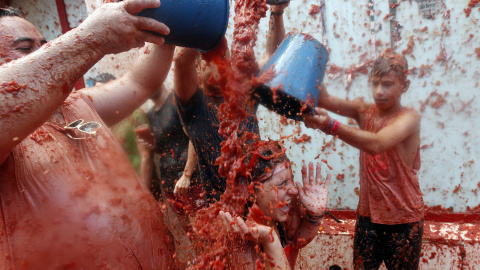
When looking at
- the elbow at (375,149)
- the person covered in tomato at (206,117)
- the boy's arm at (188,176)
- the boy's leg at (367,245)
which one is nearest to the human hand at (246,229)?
the person covered in tomato at (206,117)

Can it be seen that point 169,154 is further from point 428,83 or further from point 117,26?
point 428,83

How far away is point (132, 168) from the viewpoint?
1.65 meters

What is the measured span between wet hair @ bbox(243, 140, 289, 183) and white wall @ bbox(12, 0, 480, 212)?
1775 mm

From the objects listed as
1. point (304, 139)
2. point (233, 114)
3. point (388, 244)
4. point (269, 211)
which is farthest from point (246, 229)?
point (304, 139)

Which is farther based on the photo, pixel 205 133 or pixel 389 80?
pixel 389 80

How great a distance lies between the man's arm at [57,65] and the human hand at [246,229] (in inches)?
39.0

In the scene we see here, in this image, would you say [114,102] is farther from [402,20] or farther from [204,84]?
[402,20]

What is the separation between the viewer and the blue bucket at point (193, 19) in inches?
51.9

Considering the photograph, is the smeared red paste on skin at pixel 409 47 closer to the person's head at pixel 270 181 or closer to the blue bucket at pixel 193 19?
the person's head at pixel 270 181

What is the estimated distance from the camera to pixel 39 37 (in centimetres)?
145

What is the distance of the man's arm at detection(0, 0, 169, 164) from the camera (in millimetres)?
960

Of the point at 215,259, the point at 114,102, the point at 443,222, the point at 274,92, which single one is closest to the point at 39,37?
the point at 114,102

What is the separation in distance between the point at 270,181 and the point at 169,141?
171 centimetres

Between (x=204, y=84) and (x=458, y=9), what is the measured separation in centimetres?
274
